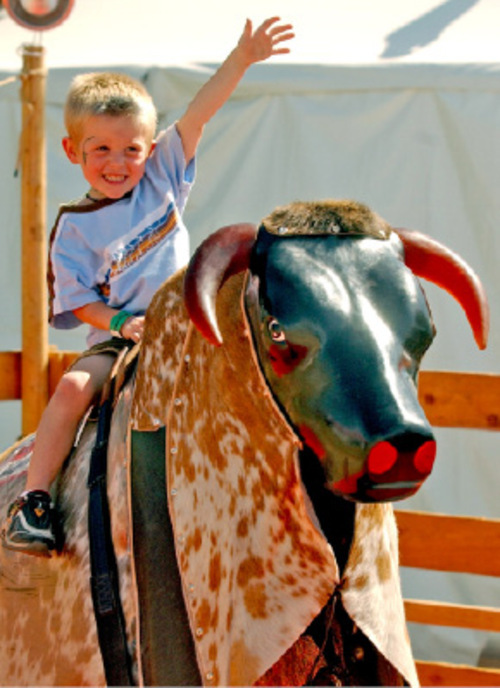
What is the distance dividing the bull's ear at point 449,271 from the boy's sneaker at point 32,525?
36.3 inches

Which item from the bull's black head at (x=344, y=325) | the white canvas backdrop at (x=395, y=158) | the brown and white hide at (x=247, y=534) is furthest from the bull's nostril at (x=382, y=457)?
the white canvas backdrop at (x=395, y=158)

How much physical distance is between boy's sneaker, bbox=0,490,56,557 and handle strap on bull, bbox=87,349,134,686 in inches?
5.3

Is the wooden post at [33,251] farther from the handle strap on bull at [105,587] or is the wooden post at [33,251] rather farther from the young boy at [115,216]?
the handle strap on bull at [105,587]

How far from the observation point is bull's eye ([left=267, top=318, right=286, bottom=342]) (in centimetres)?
165

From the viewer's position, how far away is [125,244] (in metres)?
2.44

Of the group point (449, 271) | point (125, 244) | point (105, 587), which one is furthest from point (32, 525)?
point (449, 271)

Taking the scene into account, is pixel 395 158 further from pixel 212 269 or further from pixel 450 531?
pixel 212 269

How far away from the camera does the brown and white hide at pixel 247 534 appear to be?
69.6 inches

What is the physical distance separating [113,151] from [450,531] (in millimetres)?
2324

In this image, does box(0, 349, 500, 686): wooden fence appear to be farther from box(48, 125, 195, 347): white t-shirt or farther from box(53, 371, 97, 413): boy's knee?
box(53, 371, 97, 413): boy's knee

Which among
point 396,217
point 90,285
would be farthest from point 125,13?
point 90,285

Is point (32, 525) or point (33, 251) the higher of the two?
point (33, 251)

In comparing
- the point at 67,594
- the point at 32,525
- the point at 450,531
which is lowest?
the point at 450,531

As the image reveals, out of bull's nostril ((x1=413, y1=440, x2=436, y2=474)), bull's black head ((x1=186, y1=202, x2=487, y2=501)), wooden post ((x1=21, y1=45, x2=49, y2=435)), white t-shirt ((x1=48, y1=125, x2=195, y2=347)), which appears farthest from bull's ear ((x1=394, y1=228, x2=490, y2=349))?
wooden post ((x1=21, y1=45, x2=49, y2=435))
